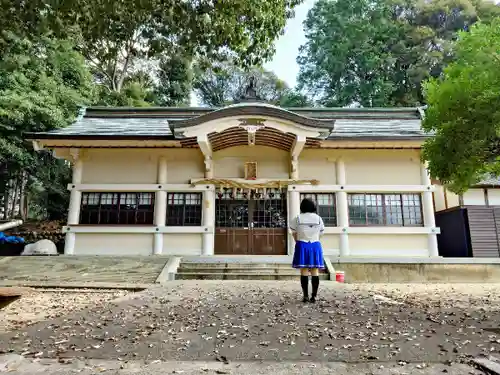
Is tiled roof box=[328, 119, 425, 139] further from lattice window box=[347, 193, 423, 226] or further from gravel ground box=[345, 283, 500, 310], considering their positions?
gravel ground box=[345, 283, 500, 310]

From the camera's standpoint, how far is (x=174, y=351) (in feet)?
10.8

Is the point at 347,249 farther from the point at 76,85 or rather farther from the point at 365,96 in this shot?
the point at 365,96

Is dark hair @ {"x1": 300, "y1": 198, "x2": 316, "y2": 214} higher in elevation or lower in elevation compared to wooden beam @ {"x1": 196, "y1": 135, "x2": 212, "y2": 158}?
lower

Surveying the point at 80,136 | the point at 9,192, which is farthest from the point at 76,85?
the point at 80,136

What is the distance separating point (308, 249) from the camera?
215 inches

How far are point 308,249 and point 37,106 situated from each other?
12.8m

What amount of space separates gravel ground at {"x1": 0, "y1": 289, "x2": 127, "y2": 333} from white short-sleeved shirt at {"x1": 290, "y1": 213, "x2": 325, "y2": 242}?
11.2 ft

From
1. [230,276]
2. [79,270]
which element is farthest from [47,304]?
[230,276]

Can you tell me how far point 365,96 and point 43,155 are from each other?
24355 millimetres


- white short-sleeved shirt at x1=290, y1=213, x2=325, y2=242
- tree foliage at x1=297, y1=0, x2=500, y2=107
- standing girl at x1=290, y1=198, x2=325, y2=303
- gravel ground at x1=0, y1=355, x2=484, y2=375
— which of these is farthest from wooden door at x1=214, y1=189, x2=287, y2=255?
tree foliage at x1=297, y1=0, x2=500, y2=107

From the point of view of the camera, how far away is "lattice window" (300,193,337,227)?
1188 cm

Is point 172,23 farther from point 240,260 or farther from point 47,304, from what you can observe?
point 240,260

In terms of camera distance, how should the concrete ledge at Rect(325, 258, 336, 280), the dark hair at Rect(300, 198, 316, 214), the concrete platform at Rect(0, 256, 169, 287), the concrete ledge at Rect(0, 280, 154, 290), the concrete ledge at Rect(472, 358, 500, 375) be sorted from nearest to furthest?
1. the concrete ledge at Rect(472, 358, 500, 375)
2. the dark hair at Rect(300, 198, 316, 214)
3. the concrete ledge at Rect(0, 280, 154, 290)
4. the concrete platform at Rect(0, 256, 169, 287)
5. the concrete ledge at Rect(325, 258, 336, 280)

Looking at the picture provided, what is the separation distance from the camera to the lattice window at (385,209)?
1185 cm
